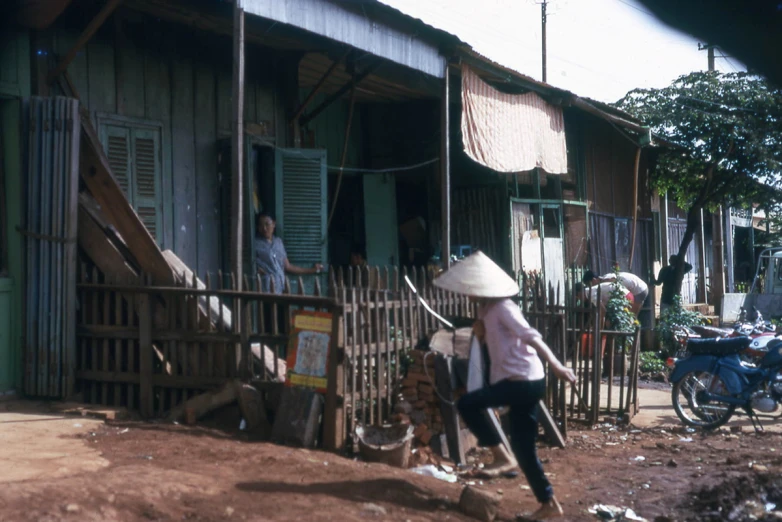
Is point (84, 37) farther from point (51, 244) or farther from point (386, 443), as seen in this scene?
point (386, 443)

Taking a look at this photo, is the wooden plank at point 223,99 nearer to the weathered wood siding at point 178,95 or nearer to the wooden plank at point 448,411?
the weathered wood siding at point 178,95

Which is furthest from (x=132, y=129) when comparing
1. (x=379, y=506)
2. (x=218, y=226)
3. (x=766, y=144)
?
(x=766, y=144)

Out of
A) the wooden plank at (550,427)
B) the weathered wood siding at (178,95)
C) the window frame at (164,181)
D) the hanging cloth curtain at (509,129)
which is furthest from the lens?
the hanging cloth curtain at (509,129)

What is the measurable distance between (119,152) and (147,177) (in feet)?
1.34

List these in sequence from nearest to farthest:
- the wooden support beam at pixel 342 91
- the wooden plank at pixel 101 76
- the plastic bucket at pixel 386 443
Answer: the plastic bucket at pixel 386 443 < the wooden plank at pixel 101 76 < the wooden support beam at pixel 342 91

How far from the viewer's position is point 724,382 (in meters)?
8.65

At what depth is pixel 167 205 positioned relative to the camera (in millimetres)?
9031

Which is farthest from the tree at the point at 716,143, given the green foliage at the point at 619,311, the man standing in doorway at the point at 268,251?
the man standing in doorway at the point at 268,251

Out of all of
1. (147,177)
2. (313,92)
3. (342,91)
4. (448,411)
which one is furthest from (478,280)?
(342,91)

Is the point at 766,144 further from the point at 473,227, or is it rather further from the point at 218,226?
the point at 218,226

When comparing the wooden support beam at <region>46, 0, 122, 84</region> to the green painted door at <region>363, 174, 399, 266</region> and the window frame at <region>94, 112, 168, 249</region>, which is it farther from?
the green painted door at <region>363, 174, 399, 266</region>

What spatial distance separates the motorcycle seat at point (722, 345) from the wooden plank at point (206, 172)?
219 inches

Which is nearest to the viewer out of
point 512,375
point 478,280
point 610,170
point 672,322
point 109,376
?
point 512,375

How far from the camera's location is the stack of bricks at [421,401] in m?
6.71
